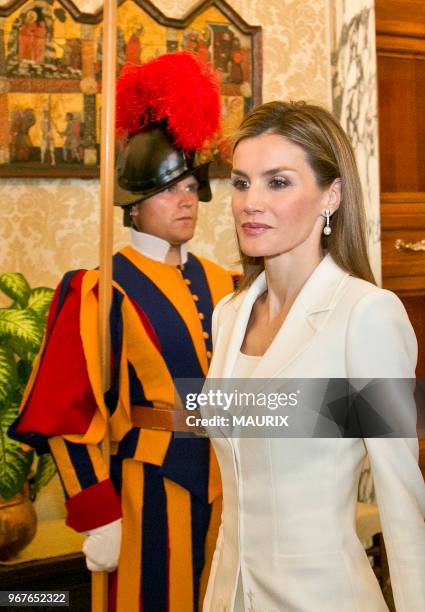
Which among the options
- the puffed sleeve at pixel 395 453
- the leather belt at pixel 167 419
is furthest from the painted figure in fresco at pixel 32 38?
the puffed sleeve at pixel 395 453

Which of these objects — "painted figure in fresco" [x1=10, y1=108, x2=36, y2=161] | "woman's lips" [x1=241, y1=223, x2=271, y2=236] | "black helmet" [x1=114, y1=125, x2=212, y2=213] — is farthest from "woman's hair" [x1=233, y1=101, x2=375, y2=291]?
"painted figure in fresco" [x1=10, y1=108, x2=36, y2=161]

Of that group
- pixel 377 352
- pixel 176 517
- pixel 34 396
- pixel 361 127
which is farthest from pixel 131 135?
pixel 361 127

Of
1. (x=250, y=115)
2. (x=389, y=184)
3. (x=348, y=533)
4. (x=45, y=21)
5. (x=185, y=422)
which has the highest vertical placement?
(x=45, y=21)

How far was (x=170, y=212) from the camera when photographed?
2.17 meters

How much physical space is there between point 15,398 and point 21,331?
21 cm

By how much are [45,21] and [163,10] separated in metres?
0.47

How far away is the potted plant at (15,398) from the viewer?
2.46m

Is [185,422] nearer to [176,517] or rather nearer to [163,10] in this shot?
[176,517]

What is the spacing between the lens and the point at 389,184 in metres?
3.45

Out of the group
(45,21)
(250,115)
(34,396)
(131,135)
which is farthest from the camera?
(45,21)

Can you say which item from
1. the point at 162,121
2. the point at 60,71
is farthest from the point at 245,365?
the point at 60,71

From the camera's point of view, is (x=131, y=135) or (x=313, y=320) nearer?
(x=313, y=320)

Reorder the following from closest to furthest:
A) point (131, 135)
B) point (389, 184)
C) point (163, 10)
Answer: point (131, 135) < point (163, 10) < point (389, 184)

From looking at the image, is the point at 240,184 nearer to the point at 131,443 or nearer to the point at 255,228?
the point at 255,228
